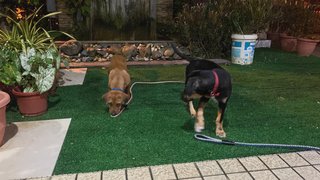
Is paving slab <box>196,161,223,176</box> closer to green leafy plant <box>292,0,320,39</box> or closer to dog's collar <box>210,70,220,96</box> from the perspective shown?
dog's collar <box>210,70,220,96</box>

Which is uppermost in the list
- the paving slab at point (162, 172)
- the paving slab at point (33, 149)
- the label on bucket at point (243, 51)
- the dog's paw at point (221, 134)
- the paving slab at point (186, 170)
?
the label on bucket at point (243, 51)

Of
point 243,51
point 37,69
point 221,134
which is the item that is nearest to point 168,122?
point 221,134

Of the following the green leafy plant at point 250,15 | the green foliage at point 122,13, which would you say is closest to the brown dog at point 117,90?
the green leafy plant at point 250,15

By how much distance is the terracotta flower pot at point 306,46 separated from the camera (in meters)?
7.69

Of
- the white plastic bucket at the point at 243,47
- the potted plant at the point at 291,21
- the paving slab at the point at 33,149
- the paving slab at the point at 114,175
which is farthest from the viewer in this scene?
the potted plant at the point at 291,21

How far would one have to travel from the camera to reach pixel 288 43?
8.56 metres

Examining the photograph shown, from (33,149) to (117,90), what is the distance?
50.7 inches

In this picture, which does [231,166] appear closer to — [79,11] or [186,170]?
[186,170]

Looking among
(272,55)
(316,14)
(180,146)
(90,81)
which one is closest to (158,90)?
(90,81)

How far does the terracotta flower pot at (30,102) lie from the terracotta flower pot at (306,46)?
7066 mm

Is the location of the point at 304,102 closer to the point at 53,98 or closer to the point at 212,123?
the point at 212,123

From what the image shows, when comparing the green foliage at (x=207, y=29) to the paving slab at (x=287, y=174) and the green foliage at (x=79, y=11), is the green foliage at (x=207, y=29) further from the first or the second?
the paving slab at (x=287, y=174)

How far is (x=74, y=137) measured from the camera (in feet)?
9.93

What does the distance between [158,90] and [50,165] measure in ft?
8.03
